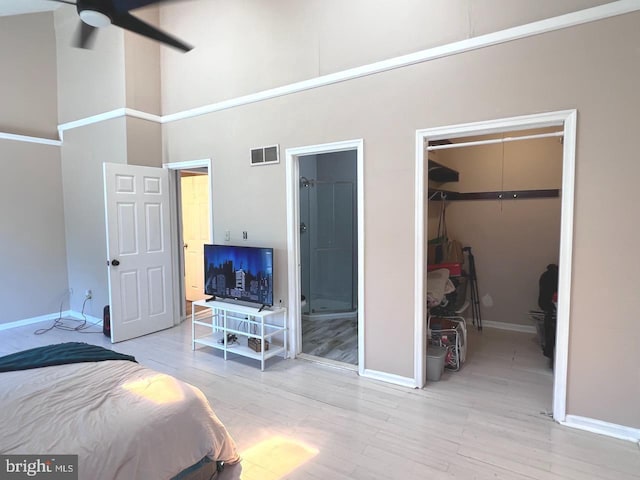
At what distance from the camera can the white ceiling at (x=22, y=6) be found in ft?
14.5

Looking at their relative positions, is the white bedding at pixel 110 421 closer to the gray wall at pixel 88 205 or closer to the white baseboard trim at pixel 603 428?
the white baseboard trim at pixel 603 428

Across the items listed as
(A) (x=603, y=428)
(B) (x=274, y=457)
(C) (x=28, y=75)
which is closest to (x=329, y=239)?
(B) (x=274, y=457)

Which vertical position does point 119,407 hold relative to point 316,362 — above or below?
above

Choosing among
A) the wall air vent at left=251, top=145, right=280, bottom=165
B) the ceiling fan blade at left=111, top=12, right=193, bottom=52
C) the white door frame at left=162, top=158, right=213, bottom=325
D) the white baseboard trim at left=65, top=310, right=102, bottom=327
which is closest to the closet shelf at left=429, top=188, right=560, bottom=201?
the wall air vent at left=251, top=145, right=280, bottom=165

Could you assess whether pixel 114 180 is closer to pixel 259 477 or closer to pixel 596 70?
pixel 259 477

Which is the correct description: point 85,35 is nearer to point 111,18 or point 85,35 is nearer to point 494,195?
point 111,18

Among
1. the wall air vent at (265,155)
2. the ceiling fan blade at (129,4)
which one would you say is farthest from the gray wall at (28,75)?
the ceiling fan blade at (129,4)

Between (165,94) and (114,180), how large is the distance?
1.38 metres

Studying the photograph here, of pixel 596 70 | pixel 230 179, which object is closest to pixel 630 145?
pixel 596 70

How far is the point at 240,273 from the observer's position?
3881 millimetres

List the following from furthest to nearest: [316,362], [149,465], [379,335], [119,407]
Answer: [316,362]
[379,335]
[119,407]
[149,465]

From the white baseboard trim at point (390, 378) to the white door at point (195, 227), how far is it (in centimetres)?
361

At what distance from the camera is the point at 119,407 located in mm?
1691

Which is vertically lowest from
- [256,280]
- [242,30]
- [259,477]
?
[259,477]
